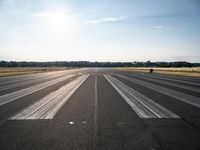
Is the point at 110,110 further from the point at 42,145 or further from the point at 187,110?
the point at 42,145

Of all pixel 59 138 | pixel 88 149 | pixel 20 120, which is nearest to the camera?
pixel 88 149

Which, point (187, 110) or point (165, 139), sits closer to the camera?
point (165, 139)

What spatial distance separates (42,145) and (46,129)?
127 centimetres

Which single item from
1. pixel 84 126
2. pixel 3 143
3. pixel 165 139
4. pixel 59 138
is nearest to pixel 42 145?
pixel 59 138

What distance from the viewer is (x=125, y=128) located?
629cm

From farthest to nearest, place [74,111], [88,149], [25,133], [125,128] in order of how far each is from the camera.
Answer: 1. [74,111]
2. [125,128]
3. [25,133]
4. [88,149]

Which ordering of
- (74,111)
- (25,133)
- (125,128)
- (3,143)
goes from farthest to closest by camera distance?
1. (74,111)
2. (125,128)
3. (25,133)
4. (3,143)

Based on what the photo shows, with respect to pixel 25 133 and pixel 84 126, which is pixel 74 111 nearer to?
pixel 84 126

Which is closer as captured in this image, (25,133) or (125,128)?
(25,133)

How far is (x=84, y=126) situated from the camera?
6.46m

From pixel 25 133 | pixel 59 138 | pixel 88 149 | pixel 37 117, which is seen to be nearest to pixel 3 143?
pixel 25 133

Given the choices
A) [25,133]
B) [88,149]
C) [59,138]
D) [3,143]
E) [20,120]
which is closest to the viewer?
[88,149]

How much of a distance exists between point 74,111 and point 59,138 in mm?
3287

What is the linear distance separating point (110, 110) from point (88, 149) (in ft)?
14.0
